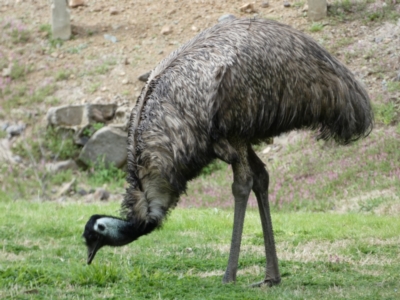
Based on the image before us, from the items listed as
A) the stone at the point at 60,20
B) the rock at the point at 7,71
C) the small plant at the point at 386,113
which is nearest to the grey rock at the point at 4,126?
the rock at the point at 7,71

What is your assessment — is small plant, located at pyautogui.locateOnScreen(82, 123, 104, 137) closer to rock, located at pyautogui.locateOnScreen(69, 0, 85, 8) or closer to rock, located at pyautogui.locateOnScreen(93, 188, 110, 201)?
rock, located at pyautogui.locateOnScreen(93, 188, 110, 201)

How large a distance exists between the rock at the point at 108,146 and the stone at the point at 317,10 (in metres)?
5.00

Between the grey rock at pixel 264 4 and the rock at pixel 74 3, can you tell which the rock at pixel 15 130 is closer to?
the rock at pixel 74 3

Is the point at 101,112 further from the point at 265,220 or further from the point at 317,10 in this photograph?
the point at 265,220

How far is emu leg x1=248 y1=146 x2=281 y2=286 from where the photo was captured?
234 inches

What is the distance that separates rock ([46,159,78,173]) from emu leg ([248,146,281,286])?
9208 mm

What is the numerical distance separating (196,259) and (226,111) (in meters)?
1.87

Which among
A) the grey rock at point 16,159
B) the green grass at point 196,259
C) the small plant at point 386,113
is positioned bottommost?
the grey rock at point 16,159

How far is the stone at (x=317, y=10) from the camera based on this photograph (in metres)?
16.2

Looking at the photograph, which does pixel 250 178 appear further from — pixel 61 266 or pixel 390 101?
pixel 390 101

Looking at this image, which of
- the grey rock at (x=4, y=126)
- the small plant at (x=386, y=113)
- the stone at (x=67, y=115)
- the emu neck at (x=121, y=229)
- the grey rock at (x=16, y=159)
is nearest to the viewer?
the emu neck at (x=121, y=229)

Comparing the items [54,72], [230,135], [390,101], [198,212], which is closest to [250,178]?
[230,135]

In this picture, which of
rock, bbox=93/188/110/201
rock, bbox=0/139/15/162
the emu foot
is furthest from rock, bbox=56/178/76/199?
the emu foot

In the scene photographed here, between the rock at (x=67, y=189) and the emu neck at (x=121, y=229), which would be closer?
the emu neck at (x=121, y=229)
